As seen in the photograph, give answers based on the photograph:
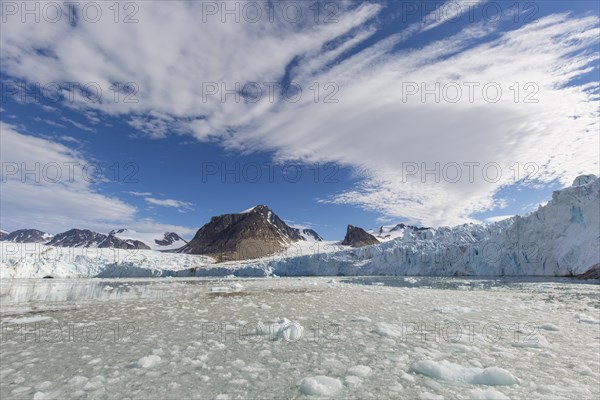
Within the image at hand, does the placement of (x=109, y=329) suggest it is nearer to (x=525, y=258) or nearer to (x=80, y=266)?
(x=525, y=258)

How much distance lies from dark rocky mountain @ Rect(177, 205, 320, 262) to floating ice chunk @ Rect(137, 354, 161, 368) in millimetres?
100821

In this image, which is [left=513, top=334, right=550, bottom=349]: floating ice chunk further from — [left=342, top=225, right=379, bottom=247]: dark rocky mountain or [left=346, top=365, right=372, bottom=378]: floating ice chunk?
[left=342, top=225, right=379, bottom=247]: dark rocky mountain

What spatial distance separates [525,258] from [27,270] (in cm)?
6589

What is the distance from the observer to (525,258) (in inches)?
1383

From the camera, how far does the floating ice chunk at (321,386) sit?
322 centimetres

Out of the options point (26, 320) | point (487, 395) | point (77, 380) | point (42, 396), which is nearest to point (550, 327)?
point (487, 395)

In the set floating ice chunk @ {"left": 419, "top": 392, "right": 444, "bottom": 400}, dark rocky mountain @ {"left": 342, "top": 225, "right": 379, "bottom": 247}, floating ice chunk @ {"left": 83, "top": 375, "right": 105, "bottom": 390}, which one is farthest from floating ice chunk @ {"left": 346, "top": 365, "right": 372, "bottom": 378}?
dark rocky mountain @ {"left": 342, "top": 225, "right": 379, "bottom": 247}

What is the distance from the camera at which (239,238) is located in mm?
122875

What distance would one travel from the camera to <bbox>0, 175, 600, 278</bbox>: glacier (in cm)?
3095

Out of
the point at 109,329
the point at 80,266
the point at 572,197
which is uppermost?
the point at 572,197

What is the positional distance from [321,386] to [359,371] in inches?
29.1

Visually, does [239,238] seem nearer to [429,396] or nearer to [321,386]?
[321,386]

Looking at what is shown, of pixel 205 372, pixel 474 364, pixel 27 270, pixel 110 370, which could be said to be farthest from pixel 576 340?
pixel 27 270

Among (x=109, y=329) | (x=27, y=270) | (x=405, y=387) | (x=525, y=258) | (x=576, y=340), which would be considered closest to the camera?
(x=405, y=387)
